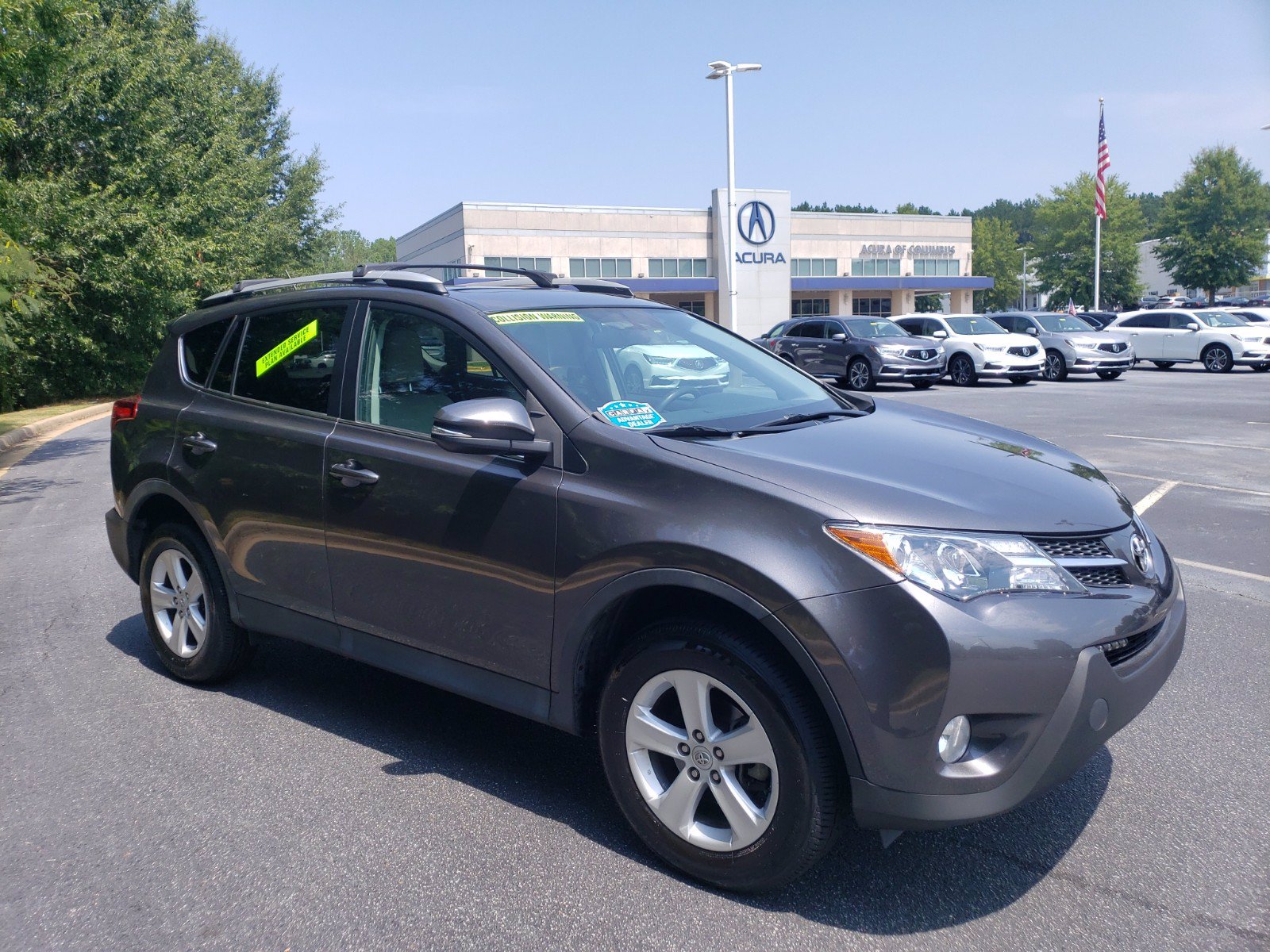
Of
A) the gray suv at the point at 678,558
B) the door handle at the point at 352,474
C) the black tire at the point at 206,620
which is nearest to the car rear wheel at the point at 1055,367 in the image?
the gray suv at the point at 678,558

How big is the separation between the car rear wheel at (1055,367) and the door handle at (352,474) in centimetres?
2493

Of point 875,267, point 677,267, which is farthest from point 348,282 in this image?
point 875,267

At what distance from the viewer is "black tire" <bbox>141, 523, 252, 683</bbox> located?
183 inches

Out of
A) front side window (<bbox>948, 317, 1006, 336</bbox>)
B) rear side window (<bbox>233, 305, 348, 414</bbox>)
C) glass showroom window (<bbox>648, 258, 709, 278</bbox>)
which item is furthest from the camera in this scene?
glass showroom window (<bbox>648, 258, 709, 278</bbox>)

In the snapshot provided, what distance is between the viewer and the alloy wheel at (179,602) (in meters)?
4.76

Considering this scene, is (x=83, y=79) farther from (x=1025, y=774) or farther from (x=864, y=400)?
(x=1025, y=774)

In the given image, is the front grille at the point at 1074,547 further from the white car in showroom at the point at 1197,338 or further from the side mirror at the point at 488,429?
the white car in showroom at the point at 1197,338

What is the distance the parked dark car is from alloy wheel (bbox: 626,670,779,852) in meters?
21.6

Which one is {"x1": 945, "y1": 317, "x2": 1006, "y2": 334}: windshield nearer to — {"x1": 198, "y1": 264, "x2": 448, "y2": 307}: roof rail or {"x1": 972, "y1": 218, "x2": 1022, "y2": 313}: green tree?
{"x1": 198, "y1": 264, "x2": 448, "y2": 307}: roof rail

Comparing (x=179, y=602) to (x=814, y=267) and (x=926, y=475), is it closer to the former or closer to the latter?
(x=926, y=475)

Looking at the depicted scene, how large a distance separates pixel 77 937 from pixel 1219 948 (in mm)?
3027

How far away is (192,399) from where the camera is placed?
15.7ft

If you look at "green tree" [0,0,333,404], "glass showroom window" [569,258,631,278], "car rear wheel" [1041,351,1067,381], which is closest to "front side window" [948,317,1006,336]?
"car rear wheel" [1041,351,1067,381]

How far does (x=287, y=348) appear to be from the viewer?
4.45 meters
